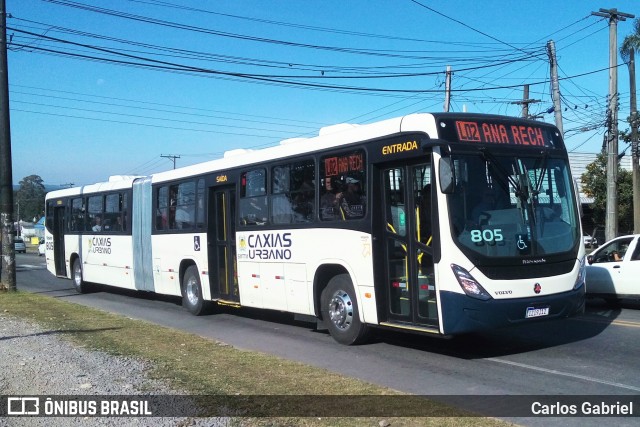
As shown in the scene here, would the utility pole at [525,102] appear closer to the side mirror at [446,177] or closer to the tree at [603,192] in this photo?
the tree at [603,192]

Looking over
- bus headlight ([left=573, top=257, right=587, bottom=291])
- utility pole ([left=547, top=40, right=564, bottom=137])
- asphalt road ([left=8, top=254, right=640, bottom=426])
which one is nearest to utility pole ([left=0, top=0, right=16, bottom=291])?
asphalt road ([left=8, top=254, right=640, bottom=426])

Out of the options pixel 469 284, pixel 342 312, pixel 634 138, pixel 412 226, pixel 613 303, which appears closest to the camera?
pixel 469 284

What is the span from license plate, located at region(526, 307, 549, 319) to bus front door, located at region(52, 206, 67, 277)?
58.1ft

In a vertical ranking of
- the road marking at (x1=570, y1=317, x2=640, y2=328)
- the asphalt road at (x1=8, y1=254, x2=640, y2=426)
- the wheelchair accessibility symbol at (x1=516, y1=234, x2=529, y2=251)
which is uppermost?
the wheelchair accessibility symbol at (x1=516, y1=234, x2=529, y2=251)

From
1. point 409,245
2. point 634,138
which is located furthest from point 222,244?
point 634,138

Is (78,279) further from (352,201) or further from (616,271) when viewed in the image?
(616,271)

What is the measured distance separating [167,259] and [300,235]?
5772mm

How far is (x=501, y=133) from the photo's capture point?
8.95m

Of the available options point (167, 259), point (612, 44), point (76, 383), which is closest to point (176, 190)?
point (167, 259)

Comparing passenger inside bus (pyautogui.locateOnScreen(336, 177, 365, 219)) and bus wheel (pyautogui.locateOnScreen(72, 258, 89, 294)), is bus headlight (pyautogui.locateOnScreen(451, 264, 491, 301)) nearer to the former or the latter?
passenger inside bus (pyautogui.locateOnScreen(336, 177, 365, 219))

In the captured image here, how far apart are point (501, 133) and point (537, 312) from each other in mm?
2444

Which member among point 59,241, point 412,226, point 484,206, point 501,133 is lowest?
point 59,241

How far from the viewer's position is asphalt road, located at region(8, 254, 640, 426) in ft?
23.9

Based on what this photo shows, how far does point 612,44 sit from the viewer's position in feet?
79.6
